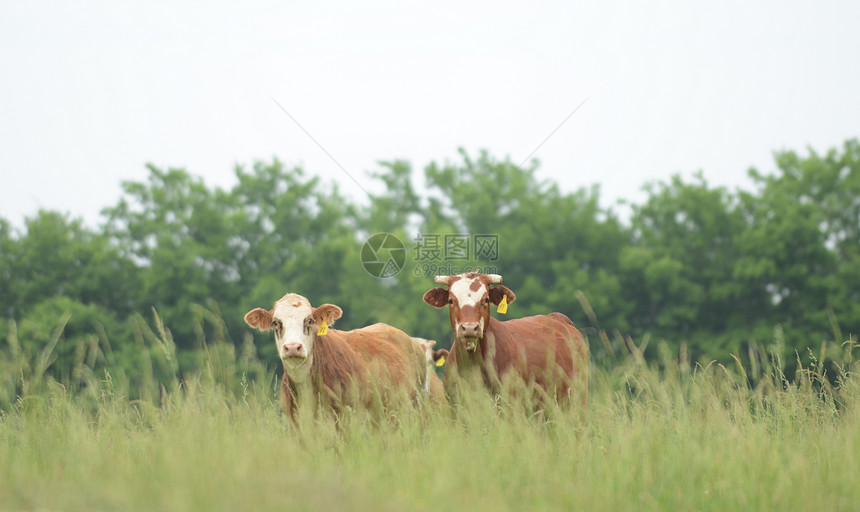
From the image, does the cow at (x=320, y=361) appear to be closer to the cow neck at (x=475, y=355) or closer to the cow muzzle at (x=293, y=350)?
the cow muzzle at (x=293, y=350)

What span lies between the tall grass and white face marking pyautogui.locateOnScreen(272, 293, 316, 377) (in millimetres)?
521

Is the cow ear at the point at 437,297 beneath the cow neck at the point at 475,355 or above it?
above

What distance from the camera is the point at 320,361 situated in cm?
809

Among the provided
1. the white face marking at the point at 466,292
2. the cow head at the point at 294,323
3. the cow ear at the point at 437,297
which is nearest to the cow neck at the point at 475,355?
the white face marking at the point at 466,292

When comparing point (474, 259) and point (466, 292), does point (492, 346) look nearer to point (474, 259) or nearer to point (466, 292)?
point (466, 292)

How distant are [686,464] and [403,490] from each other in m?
1.98

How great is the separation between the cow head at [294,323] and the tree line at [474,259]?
62.0 ft

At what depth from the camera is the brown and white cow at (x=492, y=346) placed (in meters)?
8.27

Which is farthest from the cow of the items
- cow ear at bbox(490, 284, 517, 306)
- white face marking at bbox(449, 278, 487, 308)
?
cow ear at bbox(490, 284, 517, 306)

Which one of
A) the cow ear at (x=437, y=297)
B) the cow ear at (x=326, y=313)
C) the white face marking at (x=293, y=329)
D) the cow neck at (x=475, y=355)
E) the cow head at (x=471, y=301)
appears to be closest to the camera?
the white face marking at (x=293, y=329)

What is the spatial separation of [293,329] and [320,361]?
0.63 m

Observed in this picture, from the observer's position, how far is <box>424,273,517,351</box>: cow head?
8.12 m

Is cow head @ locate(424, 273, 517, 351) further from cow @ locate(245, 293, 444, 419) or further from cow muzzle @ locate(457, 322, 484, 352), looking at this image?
cow @ locate(245, 293, 444, 419)

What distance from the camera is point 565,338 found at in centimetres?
950
